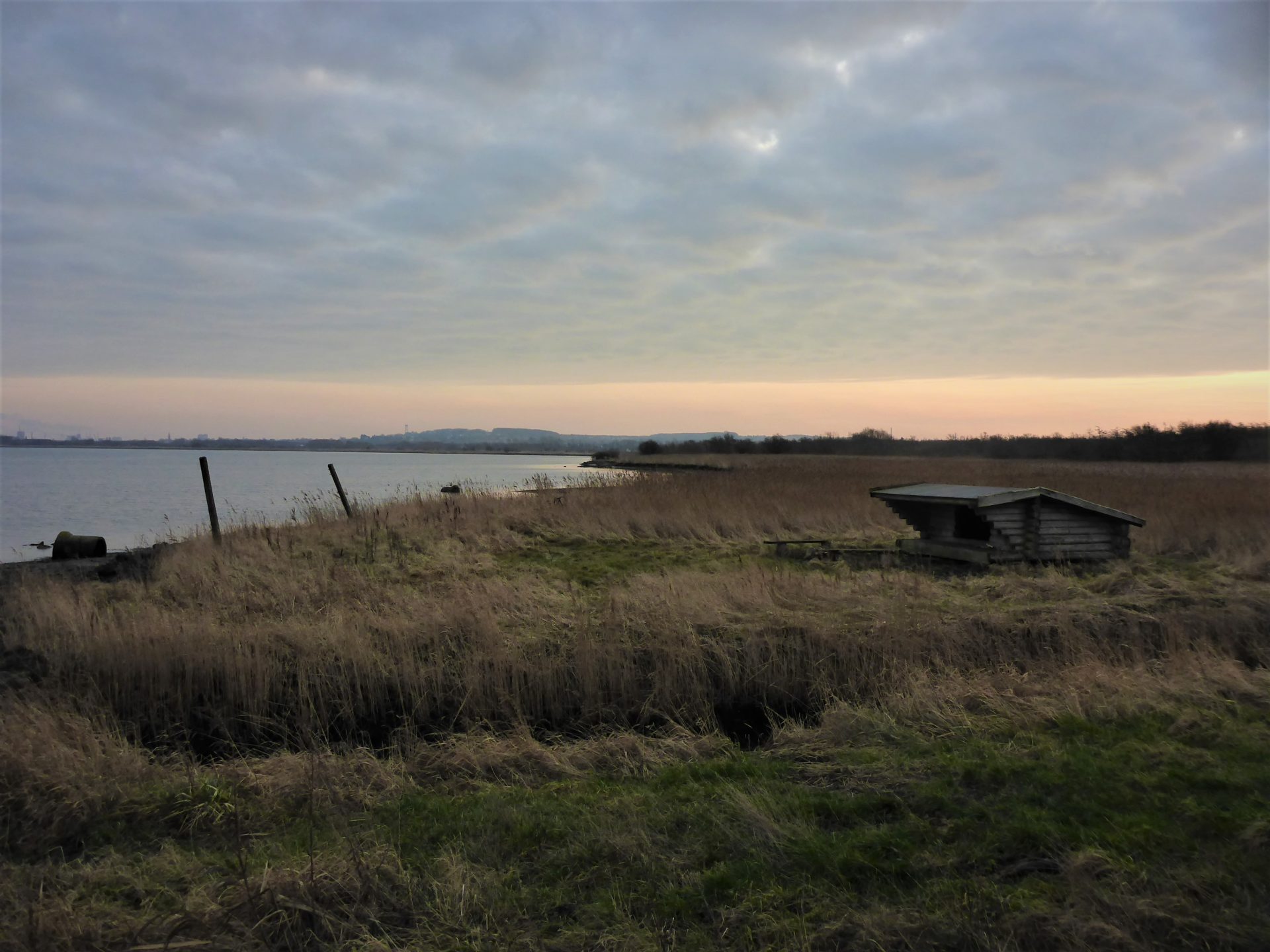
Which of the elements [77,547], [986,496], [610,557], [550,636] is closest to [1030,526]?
[986,496]

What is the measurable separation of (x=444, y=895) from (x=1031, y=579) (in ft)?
29.3

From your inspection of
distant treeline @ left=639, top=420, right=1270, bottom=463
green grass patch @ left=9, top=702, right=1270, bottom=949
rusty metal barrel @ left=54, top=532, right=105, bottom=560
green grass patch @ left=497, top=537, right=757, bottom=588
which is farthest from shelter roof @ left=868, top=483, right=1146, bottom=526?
distant treeline @ left=639, top=420, right=1270, bottom=463

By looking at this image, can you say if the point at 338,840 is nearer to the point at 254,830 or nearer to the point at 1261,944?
the point at 254,830

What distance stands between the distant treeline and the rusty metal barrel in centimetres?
5029

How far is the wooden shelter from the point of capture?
36.1 ft

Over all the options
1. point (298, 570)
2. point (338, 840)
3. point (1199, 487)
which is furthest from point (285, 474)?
point (338, 840)

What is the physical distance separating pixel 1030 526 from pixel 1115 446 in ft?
158

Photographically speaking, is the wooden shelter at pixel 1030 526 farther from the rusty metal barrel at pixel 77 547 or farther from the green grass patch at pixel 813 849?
the rusty metal barrel at pixel 77 547

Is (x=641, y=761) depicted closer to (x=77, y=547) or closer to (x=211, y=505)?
(x=211, y=505)

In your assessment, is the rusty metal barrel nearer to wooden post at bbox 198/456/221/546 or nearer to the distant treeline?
wooden post at bbox 198/456/221/546

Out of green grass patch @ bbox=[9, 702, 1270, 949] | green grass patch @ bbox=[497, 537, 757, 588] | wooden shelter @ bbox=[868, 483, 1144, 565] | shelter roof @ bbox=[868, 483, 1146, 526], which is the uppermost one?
shelter roof @ bbox=[868, 483, 1146, 526]

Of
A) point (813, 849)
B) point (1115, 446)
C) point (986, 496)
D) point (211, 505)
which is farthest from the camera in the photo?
point (1115, 446)

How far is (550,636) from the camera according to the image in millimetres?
7777

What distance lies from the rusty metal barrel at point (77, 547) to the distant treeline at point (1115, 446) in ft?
165
